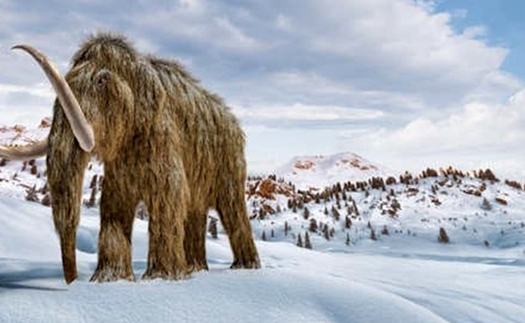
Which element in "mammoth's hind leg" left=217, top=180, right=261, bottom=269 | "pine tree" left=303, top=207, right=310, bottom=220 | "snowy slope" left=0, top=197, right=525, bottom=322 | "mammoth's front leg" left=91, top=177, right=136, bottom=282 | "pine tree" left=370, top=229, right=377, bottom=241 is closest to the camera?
"snowy slope" left=0, top=197, right=525, bottom=322

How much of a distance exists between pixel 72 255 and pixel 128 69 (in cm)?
136

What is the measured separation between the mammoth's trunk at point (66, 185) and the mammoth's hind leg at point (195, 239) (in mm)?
1455

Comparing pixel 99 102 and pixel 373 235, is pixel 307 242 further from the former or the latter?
pixel 99 102

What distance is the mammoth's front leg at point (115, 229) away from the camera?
3.20 meters

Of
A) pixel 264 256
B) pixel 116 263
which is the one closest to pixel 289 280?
pixel 116 263

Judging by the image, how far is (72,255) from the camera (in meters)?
2.88

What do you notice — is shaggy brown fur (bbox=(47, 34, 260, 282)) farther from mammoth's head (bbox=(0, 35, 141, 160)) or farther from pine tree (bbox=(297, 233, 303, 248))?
pine tree (bbox=(297, 233, 303, 248))

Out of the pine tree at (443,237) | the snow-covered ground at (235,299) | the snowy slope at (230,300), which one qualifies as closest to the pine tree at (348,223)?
the pine tree at (443,237)

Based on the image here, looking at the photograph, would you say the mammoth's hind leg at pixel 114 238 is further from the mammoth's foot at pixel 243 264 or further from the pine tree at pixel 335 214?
the pine tree at pixel 335 214

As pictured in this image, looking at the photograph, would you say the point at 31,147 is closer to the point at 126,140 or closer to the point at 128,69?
the point at 126,140

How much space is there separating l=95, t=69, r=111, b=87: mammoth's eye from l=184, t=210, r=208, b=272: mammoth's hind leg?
5.06ft

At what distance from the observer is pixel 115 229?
11.1 feet

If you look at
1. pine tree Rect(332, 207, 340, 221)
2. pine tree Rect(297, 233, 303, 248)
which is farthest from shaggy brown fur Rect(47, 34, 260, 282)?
pine tree Rect(332, 207, 340, 221)

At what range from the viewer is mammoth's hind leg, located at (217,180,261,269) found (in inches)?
170
